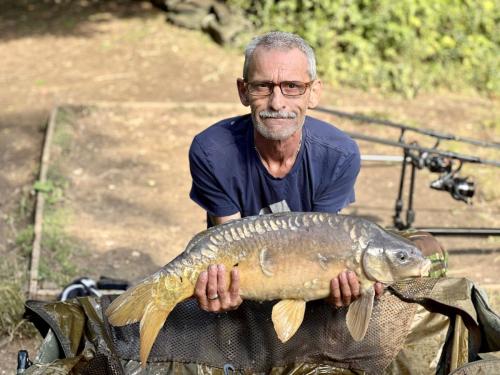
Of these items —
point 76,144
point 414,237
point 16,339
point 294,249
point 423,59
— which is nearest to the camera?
point 294,249

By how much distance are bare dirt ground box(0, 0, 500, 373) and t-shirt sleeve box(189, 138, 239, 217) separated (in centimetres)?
131

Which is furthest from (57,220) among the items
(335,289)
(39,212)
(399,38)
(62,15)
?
(62,15)

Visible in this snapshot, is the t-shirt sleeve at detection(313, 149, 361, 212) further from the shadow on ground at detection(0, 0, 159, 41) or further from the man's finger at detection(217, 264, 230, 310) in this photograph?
the shadow on ground at detection(0, 0, 159, 41)

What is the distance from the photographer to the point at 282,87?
2.76 m

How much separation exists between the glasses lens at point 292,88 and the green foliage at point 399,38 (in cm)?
516

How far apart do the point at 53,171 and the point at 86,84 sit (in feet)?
7.31

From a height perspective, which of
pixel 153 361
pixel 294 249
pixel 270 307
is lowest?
pixel 153 361

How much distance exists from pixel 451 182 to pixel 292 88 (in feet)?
6.16

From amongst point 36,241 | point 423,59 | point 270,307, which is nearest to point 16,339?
point 36,241

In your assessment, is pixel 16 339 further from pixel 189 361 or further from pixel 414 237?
pixel 414 237

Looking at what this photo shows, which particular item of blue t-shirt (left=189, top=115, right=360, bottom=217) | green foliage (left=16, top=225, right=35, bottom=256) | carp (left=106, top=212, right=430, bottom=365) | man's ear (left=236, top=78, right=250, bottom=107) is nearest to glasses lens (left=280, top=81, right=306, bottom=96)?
man's ear (left=236, top=78, right=250, bottom=107)

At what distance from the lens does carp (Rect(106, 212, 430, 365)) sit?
241 cm

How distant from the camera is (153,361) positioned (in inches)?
118

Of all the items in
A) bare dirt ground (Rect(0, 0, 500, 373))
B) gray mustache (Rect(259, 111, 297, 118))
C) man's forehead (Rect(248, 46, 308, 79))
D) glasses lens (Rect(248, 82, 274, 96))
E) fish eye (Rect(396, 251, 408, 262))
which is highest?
man's forehead (Rect(248, 46, 308, 79))
